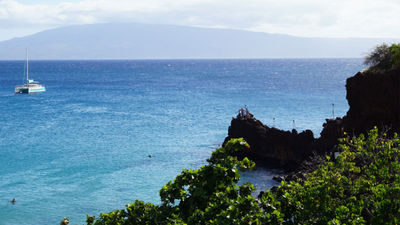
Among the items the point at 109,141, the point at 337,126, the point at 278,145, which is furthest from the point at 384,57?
the point at 109,141

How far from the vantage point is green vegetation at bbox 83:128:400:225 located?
42.0ft

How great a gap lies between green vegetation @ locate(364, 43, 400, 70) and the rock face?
1.04m

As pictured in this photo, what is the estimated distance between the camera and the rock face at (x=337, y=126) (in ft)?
106

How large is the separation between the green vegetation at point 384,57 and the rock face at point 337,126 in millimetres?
1036

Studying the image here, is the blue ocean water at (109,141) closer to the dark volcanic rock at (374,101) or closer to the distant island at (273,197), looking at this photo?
the dark volcanic rock at (374,101)

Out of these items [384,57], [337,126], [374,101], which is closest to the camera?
[374,101]

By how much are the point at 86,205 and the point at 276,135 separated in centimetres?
1976

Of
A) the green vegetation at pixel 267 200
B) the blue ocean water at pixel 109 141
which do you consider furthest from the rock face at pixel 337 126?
the green vegetation at pixel 267 200

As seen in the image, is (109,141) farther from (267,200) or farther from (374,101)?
(267,200)

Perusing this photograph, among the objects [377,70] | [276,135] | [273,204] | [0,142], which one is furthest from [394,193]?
[0,142]

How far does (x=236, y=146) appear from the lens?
1516cm

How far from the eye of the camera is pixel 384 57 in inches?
1339

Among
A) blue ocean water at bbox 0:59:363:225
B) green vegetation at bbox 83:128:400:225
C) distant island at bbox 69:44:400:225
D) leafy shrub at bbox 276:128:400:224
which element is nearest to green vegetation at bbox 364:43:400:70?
blue ocean water at bbox 0:59:363:225

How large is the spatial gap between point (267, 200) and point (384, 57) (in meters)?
25.1
